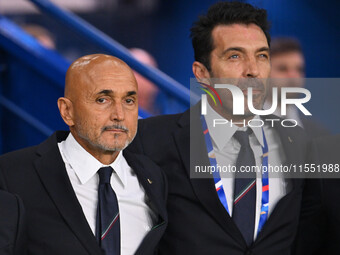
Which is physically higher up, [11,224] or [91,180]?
[91,180]

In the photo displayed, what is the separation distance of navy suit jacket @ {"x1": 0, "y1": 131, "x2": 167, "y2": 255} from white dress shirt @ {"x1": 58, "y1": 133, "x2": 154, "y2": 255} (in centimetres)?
3

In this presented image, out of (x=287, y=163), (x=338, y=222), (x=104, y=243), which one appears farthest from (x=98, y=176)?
(x=338, y=222)

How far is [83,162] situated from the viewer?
82.7 inches

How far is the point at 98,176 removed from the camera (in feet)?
6.91

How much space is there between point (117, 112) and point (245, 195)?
0.62 m

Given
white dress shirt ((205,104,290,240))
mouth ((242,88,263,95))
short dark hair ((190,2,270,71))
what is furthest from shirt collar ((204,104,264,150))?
short dark hair ((190,2,270,71))

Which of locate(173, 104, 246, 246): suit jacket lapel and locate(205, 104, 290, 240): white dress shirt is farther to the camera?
locate(205, 104, 290, 240): white dress shirt

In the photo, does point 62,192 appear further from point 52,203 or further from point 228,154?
point 228,154

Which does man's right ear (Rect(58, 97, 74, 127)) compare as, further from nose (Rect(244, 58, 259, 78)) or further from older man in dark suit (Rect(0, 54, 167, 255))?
nose (Rect(244, 58, 259, 78))

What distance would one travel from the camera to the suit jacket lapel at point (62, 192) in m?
1.96

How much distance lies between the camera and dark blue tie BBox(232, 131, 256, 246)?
2.18 m

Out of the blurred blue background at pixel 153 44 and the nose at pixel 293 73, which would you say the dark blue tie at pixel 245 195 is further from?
the nose at pixel 293 73

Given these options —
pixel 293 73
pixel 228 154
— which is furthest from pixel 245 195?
pixel 293 73

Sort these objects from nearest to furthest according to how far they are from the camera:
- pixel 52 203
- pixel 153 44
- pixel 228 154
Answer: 1. pixel 52 203
2. pixel 228 154
3. pixel 153 44
